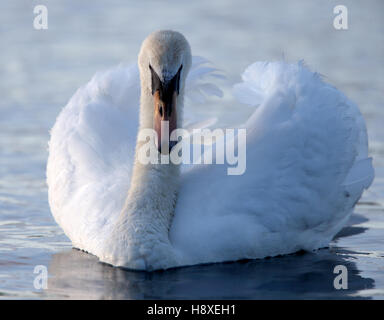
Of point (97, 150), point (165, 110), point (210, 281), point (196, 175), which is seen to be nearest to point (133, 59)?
point (97, 150)

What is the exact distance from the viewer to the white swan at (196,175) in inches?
380

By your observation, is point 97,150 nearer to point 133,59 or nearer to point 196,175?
point 196,175

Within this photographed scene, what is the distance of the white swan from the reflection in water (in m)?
0.14

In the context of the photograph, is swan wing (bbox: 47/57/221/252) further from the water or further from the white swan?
the water

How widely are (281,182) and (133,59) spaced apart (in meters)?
9.35

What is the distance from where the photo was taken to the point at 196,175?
401 inches

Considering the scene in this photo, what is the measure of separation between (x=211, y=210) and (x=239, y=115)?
691 cm

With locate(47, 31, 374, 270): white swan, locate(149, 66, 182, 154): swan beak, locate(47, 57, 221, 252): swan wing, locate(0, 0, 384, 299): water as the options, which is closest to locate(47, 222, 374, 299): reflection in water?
locate(0, 0, 384, 299): water

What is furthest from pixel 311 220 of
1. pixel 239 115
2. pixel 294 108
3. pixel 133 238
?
pixel 239 115

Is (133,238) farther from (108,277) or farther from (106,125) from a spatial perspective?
(106,125)

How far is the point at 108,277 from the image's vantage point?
946cm

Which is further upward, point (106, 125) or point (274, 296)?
point (106, 125)

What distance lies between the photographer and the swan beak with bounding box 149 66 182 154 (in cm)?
937

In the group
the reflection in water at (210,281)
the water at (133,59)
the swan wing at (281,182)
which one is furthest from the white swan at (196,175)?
the water at (133,59)
